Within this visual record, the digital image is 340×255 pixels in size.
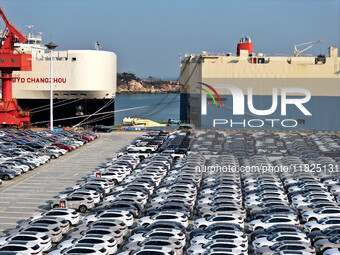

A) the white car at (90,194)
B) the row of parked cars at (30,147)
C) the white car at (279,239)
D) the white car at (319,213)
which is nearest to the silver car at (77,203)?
the white car at (90,194)

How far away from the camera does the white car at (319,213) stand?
1798cm

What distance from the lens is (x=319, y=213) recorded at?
18109 millimetres

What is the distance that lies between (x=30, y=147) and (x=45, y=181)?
7.94 meters

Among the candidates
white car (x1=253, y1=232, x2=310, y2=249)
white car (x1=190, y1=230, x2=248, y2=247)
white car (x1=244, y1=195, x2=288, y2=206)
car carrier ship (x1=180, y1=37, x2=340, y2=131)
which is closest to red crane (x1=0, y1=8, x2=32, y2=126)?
car carrier ship (x1=180, y1=37, x2=340, y2=131)

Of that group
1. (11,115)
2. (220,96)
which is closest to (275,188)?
(220,96)

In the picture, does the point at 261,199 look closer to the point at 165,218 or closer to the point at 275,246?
the point at 165,218

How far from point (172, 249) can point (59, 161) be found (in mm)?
18014

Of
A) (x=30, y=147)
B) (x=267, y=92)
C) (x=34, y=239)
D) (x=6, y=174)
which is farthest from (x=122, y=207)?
(x=267, y=92)

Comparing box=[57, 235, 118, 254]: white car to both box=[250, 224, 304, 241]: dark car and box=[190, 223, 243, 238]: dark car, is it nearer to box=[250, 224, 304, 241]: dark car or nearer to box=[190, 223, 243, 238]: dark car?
box=[190, 223, 243, 238]: dark car

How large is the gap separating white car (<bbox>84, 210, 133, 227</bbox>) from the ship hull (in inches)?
1333

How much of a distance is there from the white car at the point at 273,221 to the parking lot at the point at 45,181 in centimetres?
832

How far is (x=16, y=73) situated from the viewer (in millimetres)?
49875

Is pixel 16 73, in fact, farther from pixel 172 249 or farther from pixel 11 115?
pixel 172 249

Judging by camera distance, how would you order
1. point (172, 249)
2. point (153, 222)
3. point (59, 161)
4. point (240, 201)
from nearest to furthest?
point (172, 249) → point (153, 222) → point (240, 201) → point (59, 161)
